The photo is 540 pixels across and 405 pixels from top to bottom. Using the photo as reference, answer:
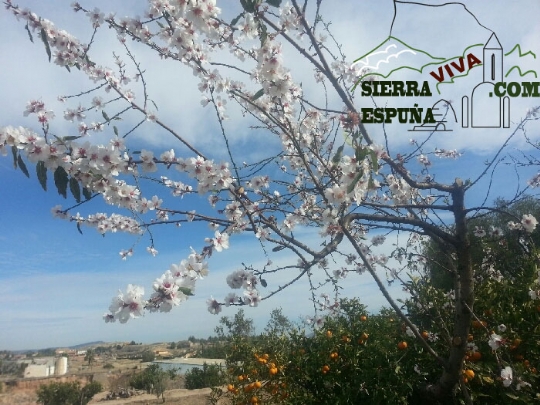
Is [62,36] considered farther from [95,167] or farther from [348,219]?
[348,219]

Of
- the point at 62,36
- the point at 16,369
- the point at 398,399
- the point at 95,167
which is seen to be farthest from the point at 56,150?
the point at 16,369

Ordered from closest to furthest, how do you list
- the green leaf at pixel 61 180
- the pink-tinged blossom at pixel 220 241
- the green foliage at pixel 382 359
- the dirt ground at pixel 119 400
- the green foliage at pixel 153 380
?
1. the green leaf at pixel 61 180
2. the pink-tinged blossom at pixel 220 241
3. the green foliage at pixel 382 359
4. the dirt ground at pixel 119 400
5. the green foliage at pixel 153 380

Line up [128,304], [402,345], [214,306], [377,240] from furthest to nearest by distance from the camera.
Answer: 1. [377,240]
2. [402,345]
3. [214,306]
4. [128,304]

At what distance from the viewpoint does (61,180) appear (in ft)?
5.62

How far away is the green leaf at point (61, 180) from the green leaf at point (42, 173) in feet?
0.14

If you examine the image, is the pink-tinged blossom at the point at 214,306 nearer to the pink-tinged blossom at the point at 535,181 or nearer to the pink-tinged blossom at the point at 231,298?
the pink-tinged blossom at the point at 231,298

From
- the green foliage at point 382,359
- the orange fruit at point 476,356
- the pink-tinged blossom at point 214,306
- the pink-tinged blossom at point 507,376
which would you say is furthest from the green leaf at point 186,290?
the orange fruit at point 476,356

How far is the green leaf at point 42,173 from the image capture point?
165cm

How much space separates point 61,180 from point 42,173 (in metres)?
0.08

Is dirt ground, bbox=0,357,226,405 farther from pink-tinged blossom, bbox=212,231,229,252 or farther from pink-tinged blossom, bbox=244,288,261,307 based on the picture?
pink-tinged blossom, bbox=244,288,261,307

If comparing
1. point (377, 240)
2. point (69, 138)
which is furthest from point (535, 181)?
point (69, 138)

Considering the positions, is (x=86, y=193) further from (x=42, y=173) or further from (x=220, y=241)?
(x=220, y=241)

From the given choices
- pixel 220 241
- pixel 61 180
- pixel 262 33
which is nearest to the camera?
pixel 61 180

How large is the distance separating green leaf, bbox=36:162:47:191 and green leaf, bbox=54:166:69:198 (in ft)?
0.14
